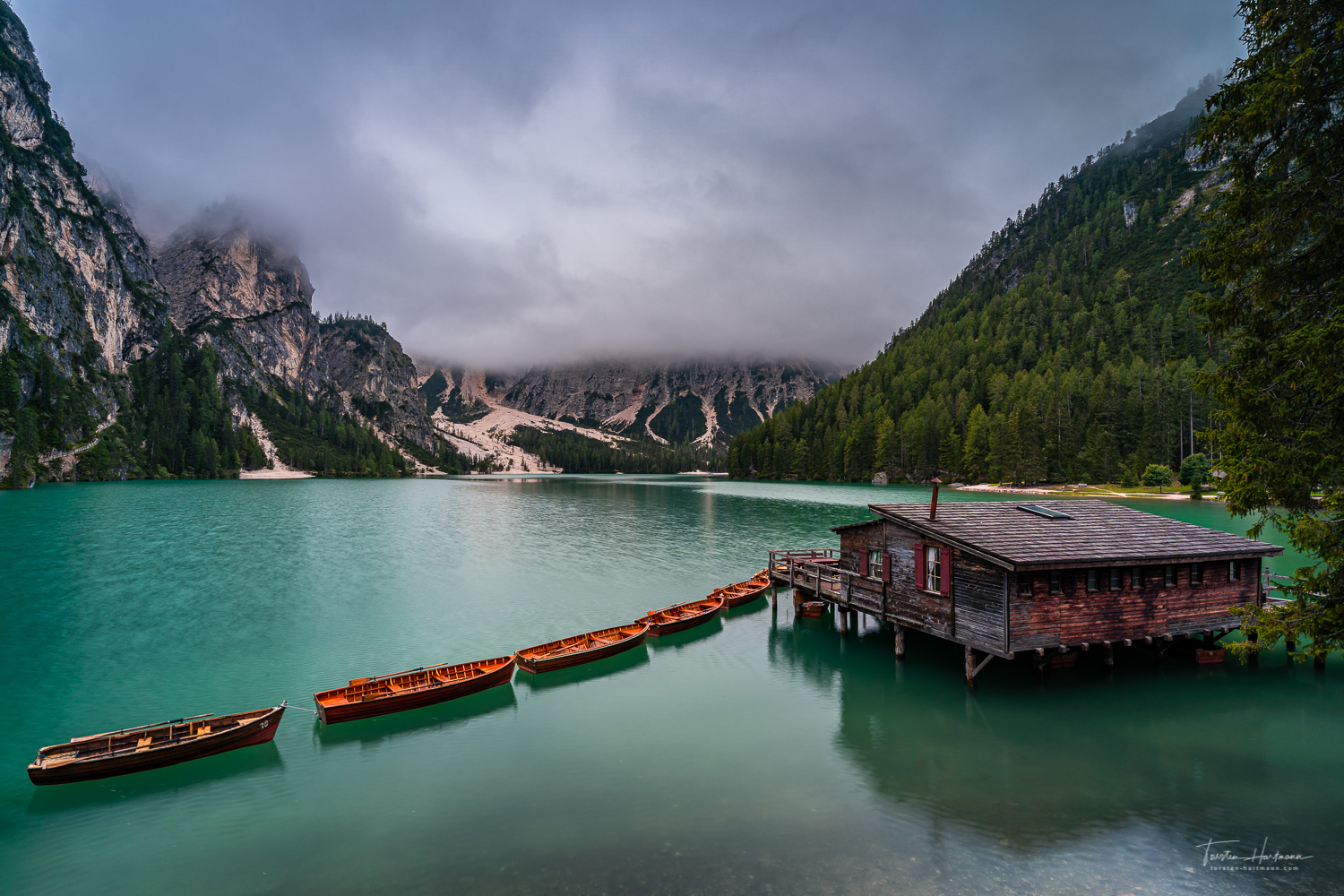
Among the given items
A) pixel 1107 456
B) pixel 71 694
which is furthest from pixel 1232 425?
pixel 1107 456

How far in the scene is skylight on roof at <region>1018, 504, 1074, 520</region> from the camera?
28.1m

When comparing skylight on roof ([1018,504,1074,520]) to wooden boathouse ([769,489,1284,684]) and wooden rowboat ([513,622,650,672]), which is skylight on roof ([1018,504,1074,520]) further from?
wooden rowboat ([513,622,650,672])

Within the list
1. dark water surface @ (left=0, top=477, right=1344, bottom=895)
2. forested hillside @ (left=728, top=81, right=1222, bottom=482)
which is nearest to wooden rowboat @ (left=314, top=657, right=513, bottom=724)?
dark water surface @ (left=0, top=477, right=1344, bottom=895)

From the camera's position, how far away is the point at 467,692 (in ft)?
84.3

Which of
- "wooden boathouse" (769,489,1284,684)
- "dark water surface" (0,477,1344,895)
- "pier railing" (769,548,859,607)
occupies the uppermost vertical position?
"wooden boathouse" (769,489,1284,684)

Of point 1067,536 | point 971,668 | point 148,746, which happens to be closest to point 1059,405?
point 1067,536

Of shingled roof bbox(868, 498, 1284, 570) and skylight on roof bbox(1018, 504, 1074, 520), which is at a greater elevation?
skylight on roof bbox(1018, 504, 1074, 520)

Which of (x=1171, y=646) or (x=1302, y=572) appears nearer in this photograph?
(x=1302, y=572)

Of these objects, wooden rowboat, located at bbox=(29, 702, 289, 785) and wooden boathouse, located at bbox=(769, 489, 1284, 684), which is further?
wooden boathouse, located at bbox=(769, 489, 1284, 684)

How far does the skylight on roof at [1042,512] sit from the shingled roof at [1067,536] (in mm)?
115

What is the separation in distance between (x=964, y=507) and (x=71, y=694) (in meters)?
42.8

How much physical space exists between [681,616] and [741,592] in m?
7.29

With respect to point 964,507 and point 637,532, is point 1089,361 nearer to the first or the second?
point 637,532

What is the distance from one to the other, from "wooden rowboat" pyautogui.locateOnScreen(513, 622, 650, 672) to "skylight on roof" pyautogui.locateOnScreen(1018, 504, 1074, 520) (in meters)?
21.2
